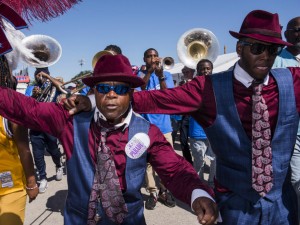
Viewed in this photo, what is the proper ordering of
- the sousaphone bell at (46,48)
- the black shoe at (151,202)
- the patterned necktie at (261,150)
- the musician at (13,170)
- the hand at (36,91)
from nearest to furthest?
the patterned necktie at (261,150) → the musician at (13,170) → the sousaphone bell at (46,48) → the black shoe at (151,202) → the hand at (36,91)

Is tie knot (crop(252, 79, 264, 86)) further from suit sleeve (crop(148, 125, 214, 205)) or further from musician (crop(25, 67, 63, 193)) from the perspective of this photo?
musician (crop(25, 67, 63, 193))

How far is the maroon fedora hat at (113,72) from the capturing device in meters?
2.22

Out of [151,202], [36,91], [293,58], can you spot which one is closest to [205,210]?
[293,58]

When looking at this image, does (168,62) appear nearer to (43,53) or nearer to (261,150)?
(43,53)

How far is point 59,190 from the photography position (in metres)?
5.77

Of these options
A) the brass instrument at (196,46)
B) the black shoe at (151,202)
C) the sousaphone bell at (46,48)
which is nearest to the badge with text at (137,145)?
the sousaphone bell at (46,48)

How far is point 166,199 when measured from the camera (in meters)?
4.99

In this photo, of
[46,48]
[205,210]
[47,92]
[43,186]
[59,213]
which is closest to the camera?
[205,210]

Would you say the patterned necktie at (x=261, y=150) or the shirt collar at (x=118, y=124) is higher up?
the shirt collar at (x=118, y=124)

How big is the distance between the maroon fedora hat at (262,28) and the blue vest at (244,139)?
237 millimetres

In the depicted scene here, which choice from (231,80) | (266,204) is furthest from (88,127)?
(266,204)

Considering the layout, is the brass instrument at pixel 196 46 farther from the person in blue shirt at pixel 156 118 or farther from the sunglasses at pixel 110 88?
the sunglasses at pixel 110 88

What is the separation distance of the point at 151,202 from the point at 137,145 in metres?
2.80

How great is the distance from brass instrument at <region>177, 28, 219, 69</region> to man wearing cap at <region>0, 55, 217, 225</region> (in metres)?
6.86
